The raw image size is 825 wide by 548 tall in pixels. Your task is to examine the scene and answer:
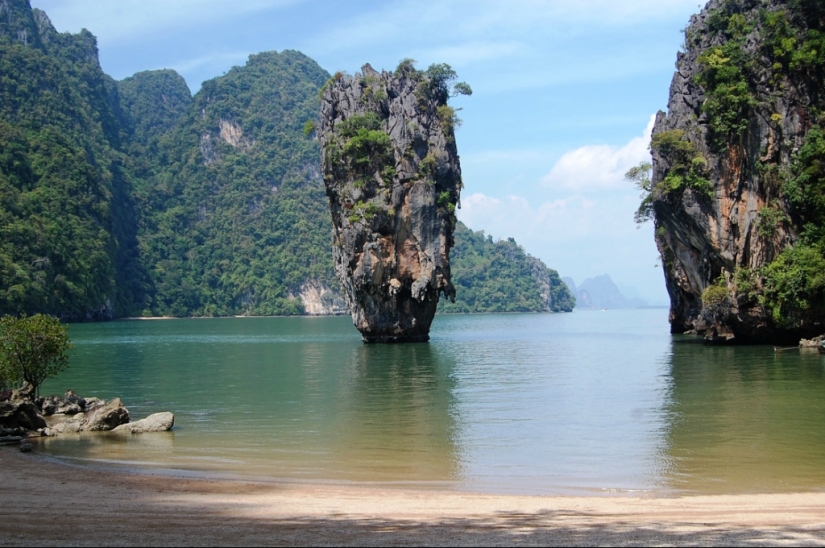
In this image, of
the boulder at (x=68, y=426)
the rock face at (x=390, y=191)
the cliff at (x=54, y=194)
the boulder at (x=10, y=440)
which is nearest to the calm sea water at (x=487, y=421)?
the boulder at (x=10, y=440)

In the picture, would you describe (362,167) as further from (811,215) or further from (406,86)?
(811,215)

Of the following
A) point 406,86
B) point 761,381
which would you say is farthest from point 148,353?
point 761,381

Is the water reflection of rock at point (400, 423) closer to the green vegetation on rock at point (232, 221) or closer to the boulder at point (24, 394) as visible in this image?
the boulder at point (24, 394)

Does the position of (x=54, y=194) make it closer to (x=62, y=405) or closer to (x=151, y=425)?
(x=62, y=405)

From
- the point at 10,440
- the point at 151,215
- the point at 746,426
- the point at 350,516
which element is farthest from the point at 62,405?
the point at 151,215

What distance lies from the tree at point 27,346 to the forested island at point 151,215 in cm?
6221

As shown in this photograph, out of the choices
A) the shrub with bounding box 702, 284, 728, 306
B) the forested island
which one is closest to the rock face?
the shrub with bounding box 702, 284, 728, 306

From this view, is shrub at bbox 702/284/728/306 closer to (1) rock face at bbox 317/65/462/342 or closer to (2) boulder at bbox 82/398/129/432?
(1) rock face at bbox 317/65/462/342

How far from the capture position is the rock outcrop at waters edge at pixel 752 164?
39.7 meters

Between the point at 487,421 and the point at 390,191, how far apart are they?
31097 millimetres

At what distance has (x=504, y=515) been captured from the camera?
11.6 meters

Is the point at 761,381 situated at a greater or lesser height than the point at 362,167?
lesser

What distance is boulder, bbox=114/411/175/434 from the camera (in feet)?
68.4

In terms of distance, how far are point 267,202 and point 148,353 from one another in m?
135
